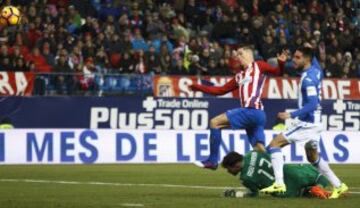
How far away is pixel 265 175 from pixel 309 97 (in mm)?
1267

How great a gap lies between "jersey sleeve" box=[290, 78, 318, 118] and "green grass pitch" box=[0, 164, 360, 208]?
1.24 m

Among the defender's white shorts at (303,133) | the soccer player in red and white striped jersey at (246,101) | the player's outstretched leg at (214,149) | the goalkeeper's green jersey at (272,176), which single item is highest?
the soccer player in red and white striped jersey at (246,101)

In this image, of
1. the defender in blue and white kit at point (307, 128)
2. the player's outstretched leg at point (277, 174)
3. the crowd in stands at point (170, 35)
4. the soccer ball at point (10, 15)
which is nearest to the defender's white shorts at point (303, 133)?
the defender in blue and white kit at point (307, 128)

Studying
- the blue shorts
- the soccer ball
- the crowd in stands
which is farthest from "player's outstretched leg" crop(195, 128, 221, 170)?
the soccer ball

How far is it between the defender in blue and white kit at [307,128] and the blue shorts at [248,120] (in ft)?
6.74

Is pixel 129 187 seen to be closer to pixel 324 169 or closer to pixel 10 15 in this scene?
pixel 324 169

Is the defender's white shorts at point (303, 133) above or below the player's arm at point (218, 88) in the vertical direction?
below

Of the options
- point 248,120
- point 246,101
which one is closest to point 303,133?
point 248,120

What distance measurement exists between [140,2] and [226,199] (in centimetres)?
2031

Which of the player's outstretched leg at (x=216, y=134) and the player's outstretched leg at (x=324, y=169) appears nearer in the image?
the player's outstretched leg at (x=324, y=169)

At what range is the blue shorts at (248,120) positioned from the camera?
677 inches

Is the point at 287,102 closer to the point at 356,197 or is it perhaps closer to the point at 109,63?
the point at 109,63

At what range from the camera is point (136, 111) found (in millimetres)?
28531

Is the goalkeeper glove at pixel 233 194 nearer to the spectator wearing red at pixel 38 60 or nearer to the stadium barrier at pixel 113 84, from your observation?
the stadium barrier at pixel 113 84
